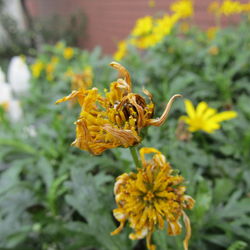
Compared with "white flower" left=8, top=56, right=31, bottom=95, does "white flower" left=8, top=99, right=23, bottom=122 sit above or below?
below

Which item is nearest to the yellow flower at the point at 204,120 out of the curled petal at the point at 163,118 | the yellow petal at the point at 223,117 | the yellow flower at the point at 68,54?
the yellow petal at the point at 223,117

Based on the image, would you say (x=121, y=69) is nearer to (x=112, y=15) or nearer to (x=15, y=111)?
(x=15, y=111)

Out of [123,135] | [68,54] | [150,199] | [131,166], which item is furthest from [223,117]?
[68,54]

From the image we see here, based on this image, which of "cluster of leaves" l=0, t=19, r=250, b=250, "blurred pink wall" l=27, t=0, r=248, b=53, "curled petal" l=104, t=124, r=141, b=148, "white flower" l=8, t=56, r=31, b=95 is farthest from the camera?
"blurred pink wall" l=27, t=0, r=248, b=53

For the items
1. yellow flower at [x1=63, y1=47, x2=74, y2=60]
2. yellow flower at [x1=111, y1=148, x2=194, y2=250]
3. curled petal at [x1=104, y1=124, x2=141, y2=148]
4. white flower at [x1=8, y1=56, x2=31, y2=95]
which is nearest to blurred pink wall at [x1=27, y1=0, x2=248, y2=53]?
yellow flower at [x1=63, y1=47, x2=74, y2=60]

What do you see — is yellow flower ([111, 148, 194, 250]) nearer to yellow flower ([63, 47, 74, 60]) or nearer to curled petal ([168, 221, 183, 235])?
curled petal ([168, 221, 183, 235])

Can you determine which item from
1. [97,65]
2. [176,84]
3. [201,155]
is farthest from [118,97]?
[97,65]

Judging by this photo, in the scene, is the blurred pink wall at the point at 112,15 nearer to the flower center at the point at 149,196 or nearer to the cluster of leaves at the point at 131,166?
the cluster of leaves at the point at 131,166

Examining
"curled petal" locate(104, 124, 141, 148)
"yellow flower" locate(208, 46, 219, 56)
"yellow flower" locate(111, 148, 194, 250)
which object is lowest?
"yellow flower" locate(111, 148, 194, 250)
